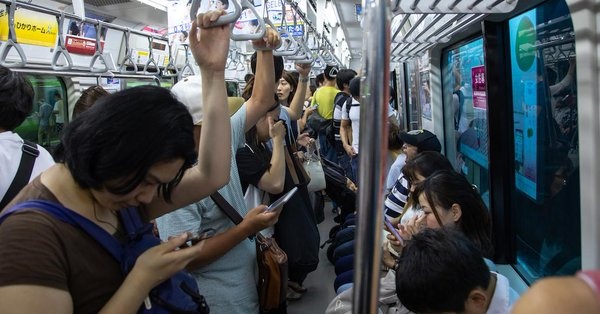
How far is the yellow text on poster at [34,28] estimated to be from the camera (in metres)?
3.31

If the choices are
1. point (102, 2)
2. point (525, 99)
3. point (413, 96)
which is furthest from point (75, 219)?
point (102, 2)

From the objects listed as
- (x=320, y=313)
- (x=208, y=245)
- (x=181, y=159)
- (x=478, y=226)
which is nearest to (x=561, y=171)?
(x=478, y=226)

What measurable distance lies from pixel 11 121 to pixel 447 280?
154 cm

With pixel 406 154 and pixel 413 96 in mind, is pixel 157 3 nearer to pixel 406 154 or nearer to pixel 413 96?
pixel 413 96

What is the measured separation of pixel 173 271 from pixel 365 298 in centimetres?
62

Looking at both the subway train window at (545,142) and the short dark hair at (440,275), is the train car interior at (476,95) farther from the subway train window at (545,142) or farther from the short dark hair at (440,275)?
the short dark hair at (440,275)

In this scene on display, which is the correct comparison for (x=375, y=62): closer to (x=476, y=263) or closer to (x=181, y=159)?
(x=181, y=159)

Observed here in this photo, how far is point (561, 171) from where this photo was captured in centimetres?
190

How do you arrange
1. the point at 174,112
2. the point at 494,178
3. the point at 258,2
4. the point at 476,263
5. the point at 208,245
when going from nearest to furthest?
the point at 174,112, the point at 476,263, the point at 208,245, the point at 258,2, the point at 494,178

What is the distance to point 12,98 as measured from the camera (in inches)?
65.4

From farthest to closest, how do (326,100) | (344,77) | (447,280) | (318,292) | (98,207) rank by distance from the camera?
1. (326,100)
2. (344,77)
3. (318,292)
4. (447,280)
5. (98,207)

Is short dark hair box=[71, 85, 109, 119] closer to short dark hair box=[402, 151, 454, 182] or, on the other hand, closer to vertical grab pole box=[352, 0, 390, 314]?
short dark hair box=[402, 151, 454, 182]

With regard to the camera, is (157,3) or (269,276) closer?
(269,276)

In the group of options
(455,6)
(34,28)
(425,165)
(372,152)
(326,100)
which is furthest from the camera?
(326,100)
